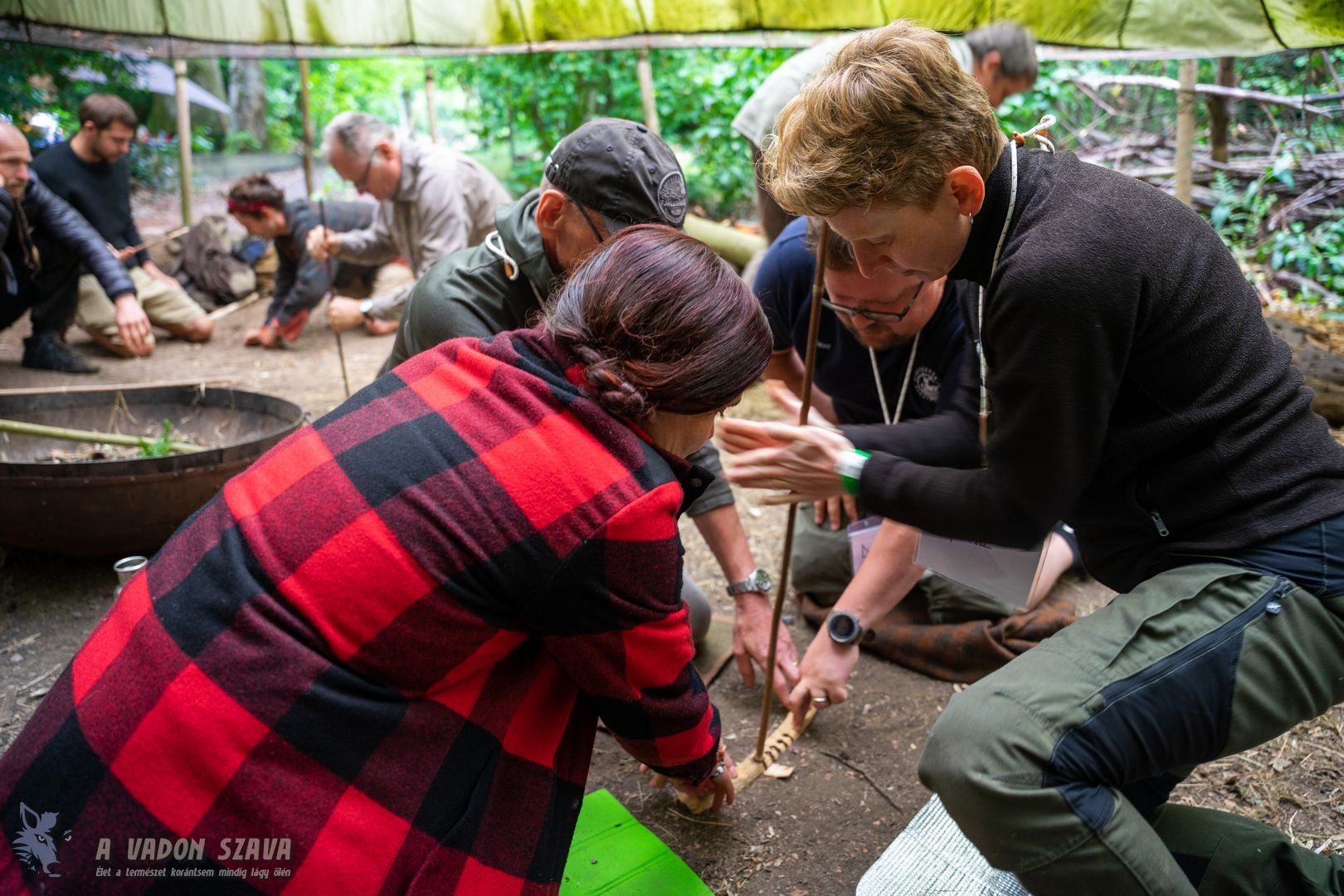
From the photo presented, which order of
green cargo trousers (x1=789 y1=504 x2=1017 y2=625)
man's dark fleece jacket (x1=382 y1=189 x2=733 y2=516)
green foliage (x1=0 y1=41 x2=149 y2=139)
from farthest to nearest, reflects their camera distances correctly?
green foliage (x1=0 y1=41 x2=149 y2=139) → green cargo trousers (x1=789 y1=504 x2=1017 y2=625) → man's dark fleece jacket (x1=382 y1=189 x2=733 y2=516)

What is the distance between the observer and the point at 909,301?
7.69 feet

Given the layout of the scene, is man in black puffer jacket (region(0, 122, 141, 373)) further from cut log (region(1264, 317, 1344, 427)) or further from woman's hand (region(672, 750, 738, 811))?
cut log (region(1264, 317, 1344, 427))

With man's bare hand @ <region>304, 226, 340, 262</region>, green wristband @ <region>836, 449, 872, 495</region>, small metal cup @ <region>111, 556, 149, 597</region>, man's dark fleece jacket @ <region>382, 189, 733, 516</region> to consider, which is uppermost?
man's dark fleece jacket @ <region>382, 189, 733, 516</region>

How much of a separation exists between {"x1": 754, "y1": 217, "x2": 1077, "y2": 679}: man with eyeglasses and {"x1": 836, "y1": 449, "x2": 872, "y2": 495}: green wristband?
1.56ft

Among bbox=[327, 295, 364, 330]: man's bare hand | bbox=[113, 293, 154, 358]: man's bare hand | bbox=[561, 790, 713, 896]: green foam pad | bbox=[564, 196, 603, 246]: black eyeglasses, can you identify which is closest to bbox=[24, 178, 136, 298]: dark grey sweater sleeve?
bbox=[113, 293, 154, 358]: man's bare hand

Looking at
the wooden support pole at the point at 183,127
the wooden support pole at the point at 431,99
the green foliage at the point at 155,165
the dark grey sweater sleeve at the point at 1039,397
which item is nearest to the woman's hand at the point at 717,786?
the dark grey sweater sleeve at the point at 1039,397

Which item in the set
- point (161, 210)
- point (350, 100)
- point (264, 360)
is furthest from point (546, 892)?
point (350, 100)

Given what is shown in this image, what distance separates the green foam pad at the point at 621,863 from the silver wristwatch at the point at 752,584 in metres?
0.59

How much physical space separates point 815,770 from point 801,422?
36.3 inches

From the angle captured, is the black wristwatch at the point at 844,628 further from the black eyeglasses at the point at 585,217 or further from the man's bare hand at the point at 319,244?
the man's bare hand at the point at 319,244

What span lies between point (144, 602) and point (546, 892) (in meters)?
0.75

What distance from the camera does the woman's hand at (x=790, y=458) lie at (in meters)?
1.80

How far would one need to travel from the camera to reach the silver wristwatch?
2.34 meters

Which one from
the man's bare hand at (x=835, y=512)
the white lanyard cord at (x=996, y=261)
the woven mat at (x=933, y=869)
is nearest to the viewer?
the white lanyard cord at (x=996, y=261)
